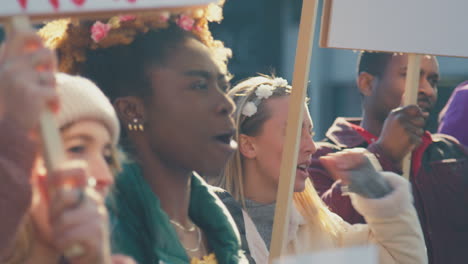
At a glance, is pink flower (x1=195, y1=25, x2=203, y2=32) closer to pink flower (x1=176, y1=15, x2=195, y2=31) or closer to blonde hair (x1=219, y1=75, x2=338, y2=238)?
pink flower (x1=176, y1=15, x2=195, y2=31)

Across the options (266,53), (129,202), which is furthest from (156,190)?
(266,53)

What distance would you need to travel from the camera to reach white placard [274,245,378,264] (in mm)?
1838

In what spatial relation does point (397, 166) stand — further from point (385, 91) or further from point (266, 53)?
point (266, 53)

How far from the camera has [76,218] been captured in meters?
1.32

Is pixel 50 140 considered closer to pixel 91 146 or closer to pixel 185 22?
pixel 91 146

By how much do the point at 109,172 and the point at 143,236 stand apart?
22 cm

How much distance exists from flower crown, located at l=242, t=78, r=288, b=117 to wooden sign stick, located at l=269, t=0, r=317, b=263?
0.17m

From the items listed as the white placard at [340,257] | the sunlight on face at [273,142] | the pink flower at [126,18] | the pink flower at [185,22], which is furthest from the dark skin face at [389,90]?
the pink flower at [126,18]

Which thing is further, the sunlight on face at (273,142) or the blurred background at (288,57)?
the blurred background at (288,57)

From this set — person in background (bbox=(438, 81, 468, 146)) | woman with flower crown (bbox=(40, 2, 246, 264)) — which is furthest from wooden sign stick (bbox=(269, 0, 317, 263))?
person in background (bbox=(438, 81, 468, 146))

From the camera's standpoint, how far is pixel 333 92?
464 cm

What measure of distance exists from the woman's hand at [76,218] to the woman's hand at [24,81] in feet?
0.36

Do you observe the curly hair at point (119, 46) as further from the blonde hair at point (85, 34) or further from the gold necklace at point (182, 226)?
the gold necklace at point (182, 226)

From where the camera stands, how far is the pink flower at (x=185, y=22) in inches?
69.2
